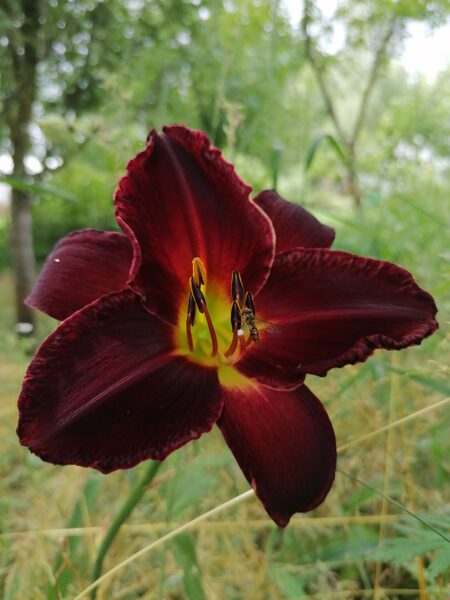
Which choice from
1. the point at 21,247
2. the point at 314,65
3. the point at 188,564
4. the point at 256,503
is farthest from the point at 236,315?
the point at 21,247

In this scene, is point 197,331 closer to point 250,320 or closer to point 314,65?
point 250,320

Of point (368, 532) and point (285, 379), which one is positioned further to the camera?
point (368, 532)

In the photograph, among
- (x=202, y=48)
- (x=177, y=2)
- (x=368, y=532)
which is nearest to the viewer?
(x=368, y=532)

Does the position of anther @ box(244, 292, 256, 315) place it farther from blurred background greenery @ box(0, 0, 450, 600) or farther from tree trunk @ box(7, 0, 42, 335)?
tree trunk @ box(7, 0, 42, 335)

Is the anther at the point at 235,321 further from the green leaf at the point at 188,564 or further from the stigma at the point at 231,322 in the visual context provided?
the green leaf at the point at 188,564

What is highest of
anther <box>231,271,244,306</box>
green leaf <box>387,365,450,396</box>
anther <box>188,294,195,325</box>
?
anther <box>231,271,244,306</box>

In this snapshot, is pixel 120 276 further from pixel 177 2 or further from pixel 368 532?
pixel 177 2

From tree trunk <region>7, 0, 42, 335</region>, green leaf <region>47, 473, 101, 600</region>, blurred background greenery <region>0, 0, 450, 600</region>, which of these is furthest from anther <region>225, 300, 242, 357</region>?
tree trunk <region>7, 0, 42, 335</region>

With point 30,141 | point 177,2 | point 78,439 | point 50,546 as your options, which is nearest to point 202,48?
point 177,2

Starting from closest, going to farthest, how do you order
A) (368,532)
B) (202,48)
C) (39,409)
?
(39,409)
(368,532)
(202,48)
